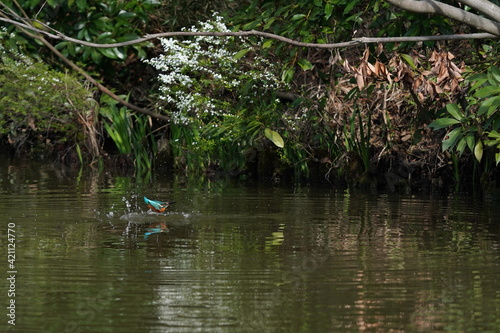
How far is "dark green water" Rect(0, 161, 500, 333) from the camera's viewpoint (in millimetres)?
5484

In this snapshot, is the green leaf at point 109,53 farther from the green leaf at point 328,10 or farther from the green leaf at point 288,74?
the green leaf at point 328,10

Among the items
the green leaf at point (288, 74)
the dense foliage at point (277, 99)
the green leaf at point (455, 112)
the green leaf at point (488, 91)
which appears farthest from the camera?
the dense foliage at point (277, 99)

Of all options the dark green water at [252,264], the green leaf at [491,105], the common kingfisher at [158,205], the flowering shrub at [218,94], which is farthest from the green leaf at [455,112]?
the flowering shrub at [218,94]

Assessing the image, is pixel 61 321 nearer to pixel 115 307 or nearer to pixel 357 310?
pixel 115 307

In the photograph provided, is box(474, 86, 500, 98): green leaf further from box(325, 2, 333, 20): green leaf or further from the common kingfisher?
the common kingfisher

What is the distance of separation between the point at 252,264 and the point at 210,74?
8.18 meters

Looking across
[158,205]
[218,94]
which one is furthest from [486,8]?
[218,94]

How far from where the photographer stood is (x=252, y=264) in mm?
7023

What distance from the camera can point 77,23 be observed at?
16.7 metres

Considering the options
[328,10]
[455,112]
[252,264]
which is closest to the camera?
[252,264]

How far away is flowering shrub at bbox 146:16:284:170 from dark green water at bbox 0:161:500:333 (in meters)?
2.28

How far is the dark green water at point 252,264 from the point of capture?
5484mm

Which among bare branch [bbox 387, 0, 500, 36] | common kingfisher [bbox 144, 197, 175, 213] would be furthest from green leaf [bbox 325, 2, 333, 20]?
common kingfisher [bbox 144, 197, 175, 213]

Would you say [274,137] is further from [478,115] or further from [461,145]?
[478,115]
